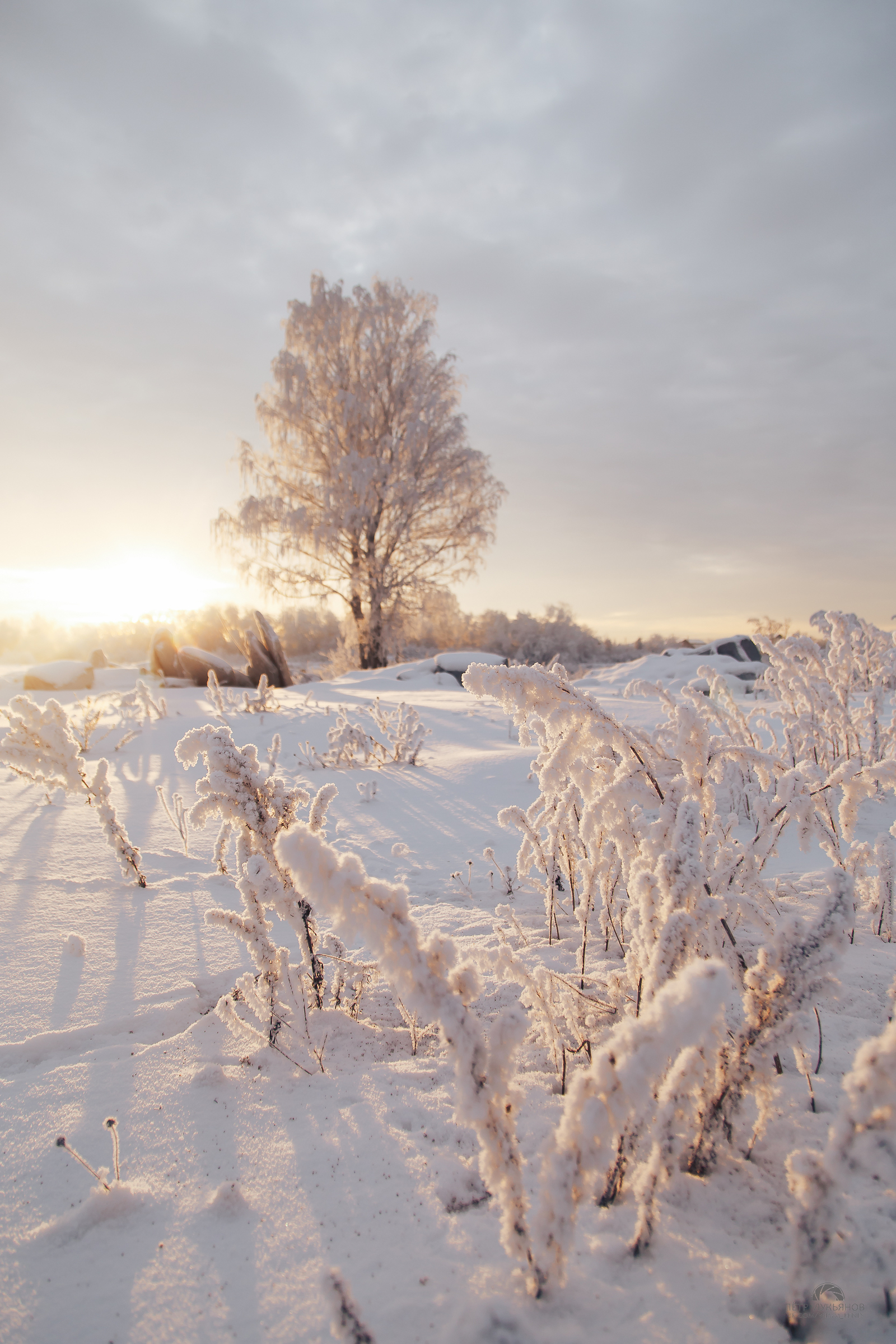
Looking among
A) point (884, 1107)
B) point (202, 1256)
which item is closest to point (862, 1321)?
point (884, 1107)

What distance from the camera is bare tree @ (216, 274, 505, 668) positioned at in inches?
596

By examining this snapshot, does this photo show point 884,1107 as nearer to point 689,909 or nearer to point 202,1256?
point 689,909

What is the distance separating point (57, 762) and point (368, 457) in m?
14.1

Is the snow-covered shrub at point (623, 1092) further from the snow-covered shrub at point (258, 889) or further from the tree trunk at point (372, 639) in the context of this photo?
the tree trunk at point (372, 639)

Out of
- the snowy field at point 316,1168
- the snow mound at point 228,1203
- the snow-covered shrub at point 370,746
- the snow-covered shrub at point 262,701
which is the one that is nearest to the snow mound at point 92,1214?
the snowy field at point 316,1168

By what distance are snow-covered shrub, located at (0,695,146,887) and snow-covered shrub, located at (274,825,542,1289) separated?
1723 mm

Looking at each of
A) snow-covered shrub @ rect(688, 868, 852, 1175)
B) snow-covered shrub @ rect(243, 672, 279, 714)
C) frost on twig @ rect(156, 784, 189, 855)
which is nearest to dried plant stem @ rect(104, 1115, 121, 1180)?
snow-covered shrub @ rect(688, 868, 852, 1175)

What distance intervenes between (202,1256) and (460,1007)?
1.77 feet

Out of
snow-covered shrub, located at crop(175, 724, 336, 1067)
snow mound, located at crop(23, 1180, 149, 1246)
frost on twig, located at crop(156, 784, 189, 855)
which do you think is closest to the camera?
snow mound, located at crop(23, 1180, 149, 1246)

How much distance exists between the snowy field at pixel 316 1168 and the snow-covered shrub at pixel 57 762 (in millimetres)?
192

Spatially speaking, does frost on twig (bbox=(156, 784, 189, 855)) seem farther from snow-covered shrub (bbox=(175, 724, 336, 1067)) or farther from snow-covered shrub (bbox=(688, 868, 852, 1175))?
snow-covered shrub (bbox=(688, 868, 852, 1175))

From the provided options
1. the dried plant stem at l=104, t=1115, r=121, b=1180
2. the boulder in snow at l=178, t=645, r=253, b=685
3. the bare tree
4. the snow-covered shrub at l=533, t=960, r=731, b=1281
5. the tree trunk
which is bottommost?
the dried plant stem at l=104, t=1115, r=121, b=1180

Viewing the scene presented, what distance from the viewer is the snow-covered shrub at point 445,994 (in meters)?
0.75

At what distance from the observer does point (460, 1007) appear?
79 cm
